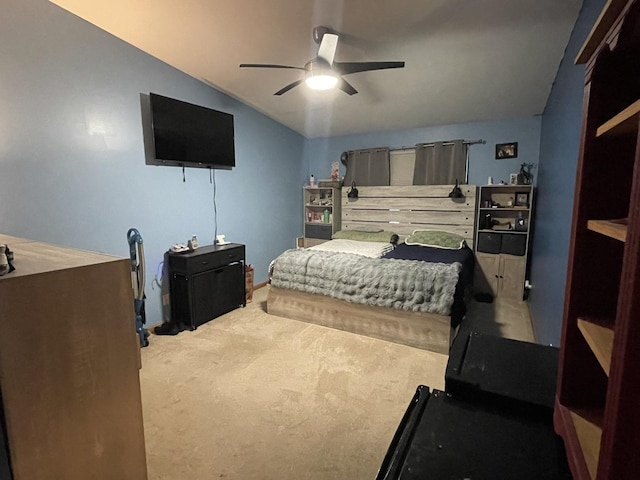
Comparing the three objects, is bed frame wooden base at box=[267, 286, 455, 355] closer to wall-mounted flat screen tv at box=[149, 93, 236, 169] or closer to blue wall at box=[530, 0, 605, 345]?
blue wall at box=[530, 0, 605, 345]

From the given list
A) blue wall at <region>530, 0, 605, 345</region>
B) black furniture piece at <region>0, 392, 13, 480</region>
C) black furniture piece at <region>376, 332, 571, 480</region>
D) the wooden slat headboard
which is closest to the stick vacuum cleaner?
black furniture piece at <region>0, 392, 13, 480</region>

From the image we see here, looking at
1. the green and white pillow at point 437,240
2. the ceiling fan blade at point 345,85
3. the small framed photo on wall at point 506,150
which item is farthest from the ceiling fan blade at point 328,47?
the small framed photo on wall at point 506,150

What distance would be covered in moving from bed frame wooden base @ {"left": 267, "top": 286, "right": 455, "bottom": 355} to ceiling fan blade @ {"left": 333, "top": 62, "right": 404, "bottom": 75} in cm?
202

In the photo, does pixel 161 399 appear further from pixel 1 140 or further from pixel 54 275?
pixel 1 140

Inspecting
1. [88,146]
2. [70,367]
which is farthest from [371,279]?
[88,146]

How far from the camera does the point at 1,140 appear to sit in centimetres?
232

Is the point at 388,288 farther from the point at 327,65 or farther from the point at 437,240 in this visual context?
the point at 327,65

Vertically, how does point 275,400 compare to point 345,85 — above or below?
below

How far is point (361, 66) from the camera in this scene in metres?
2.60

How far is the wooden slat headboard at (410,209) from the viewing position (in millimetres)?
4582

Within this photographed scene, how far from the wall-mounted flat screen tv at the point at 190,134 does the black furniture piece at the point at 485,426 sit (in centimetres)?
321

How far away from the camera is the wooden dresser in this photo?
97cm

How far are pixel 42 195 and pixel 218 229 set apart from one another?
1.81 meters

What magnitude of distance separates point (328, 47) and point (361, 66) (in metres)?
0.30
